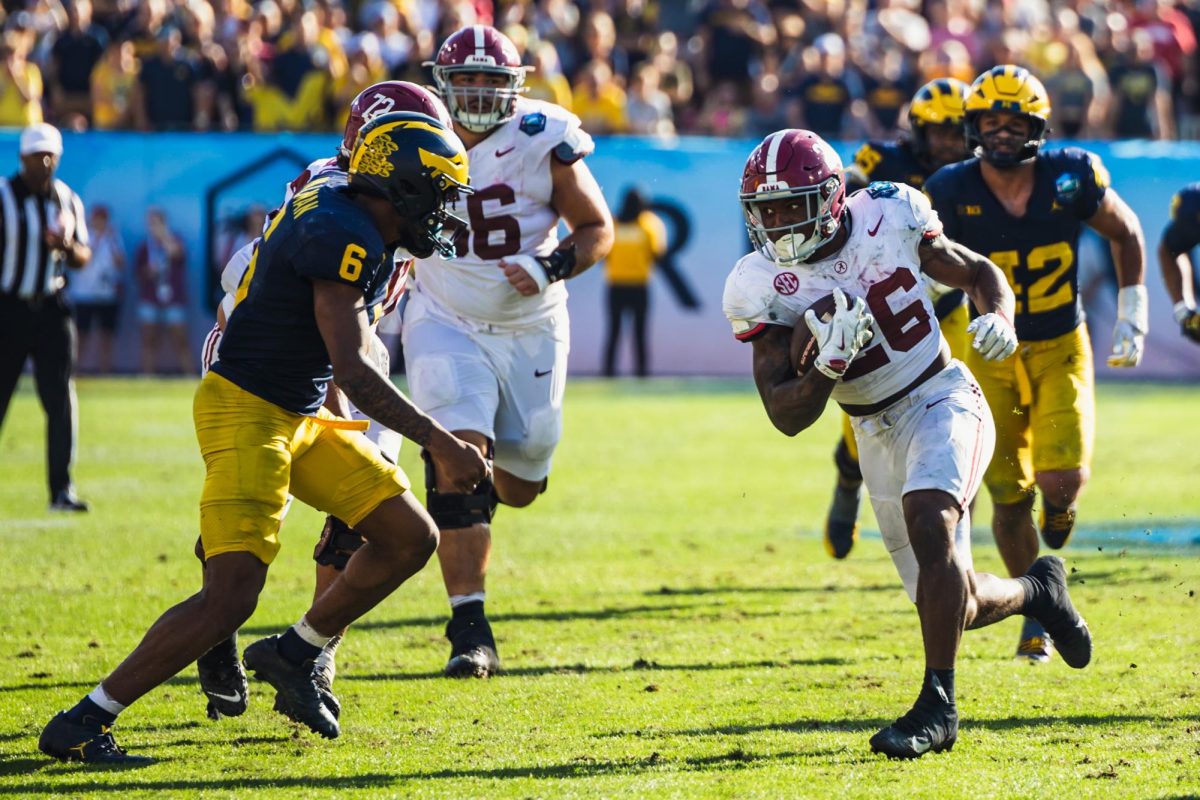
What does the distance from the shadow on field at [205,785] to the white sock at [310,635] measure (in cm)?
48

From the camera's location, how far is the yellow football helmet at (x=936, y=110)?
6621 mm

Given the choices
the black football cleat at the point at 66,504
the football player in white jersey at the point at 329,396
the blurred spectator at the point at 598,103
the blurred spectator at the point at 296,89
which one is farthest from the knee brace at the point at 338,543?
the blurred spectator at the point at 598,103

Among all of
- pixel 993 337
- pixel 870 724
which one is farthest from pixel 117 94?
pixel 870 724

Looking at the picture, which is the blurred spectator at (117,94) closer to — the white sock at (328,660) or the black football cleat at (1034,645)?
the white sock at (328,660)

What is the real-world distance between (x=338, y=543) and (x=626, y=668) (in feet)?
3.52

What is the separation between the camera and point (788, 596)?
6738 millimetres

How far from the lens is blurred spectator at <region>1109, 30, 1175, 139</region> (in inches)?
627

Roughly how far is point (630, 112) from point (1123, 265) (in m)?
9.89

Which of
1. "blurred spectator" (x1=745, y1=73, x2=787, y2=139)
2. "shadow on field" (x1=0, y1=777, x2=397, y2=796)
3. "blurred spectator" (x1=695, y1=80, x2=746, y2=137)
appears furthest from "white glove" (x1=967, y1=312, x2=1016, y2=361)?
"blurred spectator" (x1=695, y1=80, x2=746, y2=137)

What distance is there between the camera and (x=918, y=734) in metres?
4.25

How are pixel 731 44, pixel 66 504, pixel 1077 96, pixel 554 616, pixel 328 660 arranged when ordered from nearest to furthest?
1. pixel 328 660
2. pixel 554 616
3. pixel 66 504
4. pixel 1077 96
5. pixel 731 44

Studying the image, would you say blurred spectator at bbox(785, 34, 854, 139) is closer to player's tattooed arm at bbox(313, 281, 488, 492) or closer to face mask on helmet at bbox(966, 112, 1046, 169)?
face mask on helmet at bbox(966, 112, 1046, 169)

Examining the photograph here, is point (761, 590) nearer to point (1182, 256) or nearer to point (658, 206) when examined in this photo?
point (1182, 256)

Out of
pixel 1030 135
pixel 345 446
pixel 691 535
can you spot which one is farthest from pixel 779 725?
pixel 691 535
